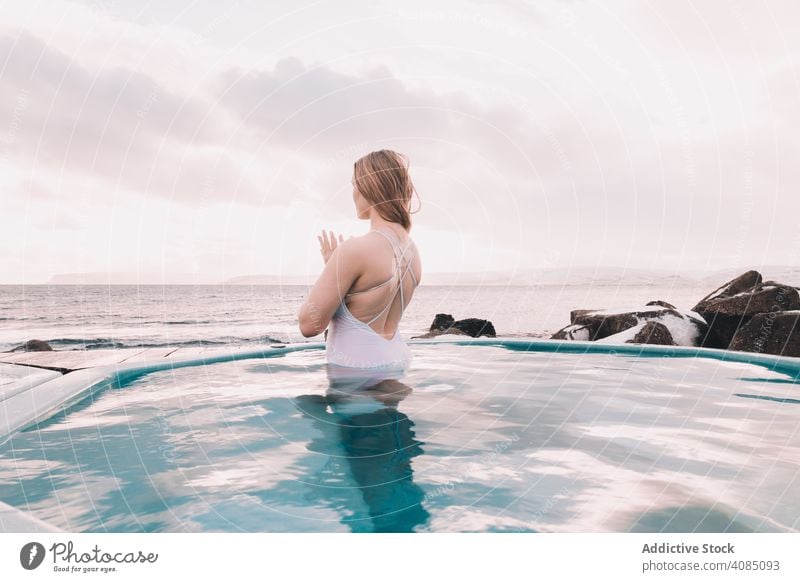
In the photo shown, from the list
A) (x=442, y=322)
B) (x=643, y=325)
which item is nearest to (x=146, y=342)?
(x=442, y=322)

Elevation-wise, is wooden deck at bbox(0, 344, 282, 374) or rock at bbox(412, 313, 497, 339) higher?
wooden deck at bbox(0, 344, 282, 374)

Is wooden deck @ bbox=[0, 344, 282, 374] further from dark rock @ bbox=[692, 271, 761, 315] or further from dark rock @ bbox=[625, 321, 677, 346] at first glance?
dark rock @ bbox=[692, 271, 761, 315]

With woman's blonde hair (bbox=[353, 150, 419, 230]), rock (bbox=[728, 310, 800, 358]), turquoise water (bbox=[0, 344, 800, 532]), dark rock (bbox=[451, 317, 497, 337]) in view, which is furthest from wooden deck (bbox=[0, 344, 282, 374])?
dark rock (bbox=[451, 317, 497, 337])

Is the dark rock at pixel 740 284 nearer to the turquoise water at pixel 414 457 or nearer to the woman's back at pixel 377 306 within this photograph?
the turquoise water at pixel 414 457

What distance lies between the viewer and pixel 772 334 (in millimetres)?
5770

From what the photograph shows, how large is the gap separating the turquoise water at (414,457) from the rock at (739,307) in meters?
3.49

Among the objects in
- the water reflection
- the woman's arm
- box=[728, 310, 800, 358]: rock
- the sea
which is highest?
the woman's arm

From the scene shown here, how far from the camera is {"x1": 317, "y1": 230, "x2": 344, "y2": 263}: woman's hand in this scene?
3.28m

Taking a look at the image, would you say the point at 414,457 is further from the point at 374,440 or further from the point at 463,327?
the point at 463,327

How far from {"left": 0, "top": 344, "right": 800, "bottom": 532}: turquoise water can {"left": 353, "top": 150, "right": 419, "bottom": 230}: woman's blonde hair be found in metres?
1.01

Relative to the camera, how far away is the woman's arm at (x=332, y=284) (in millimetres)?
3045
